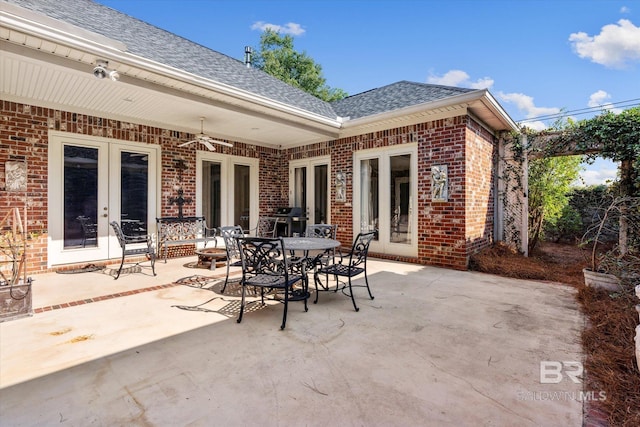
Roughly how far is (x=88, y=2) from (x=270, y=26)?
17.0m

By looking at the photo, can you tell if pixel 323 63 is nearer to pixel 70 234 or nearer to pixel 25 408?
pixel 70 234

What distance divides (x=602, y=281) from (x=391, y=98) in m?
5.07

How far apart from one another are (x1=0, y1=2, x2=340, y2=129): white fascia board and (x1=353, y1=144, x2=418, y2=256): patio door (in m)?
3.02

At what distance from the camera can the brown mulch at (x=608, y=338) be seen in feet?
5.69

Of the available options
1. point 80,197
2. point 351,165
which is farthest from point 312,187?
point 80,197

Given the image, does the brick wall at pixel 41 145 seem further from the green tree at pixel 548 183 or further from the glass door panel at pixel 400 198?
the green tree at pixel 548 183

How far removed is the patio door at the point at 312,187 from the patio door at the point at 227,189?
103cm

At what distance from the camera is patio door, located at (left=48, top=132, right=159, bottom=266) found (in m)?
5.09

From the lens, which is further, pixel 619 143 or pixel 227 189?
pixel 227 189

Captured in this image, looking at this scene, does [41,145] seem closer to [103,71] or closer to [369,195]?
[103,71]

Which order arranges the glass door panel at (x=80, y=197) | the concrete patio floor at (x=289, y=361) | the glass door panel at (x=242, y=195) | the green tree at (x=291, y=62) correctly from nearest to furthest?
1. the concrete patio floor at (x=289, y=361)
2. the glass door panel at (x=80, y=197)
3. the glass door panel at (x=242, y=195)
4. the green tree at (x=291, y=62)

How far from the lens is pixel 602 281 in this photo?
3840 millimetres

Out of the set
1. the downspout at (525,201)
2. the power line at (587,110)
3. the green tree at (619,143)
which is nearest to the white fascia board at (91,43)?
the downspout at (525,201)

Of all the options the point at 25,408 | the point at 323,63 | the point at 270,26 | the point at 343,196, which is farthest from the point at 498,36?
the point at 270,26
